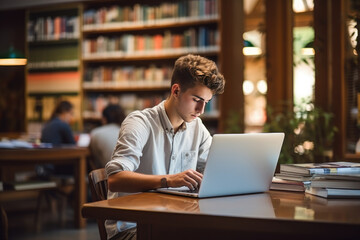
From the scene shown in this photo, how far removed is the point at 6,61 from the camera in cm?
521

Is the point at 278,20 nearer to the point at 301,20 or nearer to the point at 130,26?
the point at 301,20

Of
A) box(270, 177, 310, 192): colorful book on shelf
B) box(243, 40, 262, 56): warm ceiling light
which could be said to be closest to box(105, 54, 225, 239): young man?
box(270, 177, 310, 192): colorful book on shelf

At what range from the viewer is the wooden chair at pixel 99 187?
1.87 metres

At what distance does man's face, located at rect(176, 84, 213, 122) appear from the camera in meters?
2.12

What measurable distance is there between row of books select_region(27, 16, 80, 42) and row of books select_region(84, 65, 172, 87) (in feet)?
2.02

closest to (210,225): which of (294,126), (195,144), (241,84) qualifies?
(195,144)

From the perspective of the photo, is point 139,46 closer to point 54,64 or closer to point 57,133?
point 54,64

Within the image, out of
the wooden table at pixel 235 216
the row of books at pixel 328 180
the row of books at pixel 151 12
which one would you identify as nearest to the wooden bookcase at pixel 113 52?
the row of books at pixel 151 12

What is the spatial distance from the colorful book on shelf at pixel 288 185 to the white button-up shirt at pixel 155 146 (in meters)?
0.42

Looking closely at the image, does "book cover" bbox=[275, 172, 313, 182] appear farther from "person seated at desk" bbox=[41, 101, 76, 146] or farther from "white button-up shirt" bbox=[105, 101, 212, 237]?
"person seated at desk" bbox=[41, 101, 76, 146]

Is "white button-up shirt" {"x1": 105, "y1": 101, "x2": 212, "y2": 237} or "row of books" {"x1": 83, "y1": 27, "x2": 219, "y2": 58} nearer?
"white button-up shirt" {"x1": 105, "y1": 101, "x2": 212, "y2": 237}

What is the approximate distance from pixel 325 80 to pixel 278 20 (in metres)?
0.90

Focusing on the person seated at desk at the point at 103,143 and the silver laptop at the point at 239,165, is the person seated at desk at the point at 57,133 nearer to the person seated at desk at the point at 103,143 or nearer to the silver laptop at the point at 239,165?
the person seated at desk at the point at 103,143

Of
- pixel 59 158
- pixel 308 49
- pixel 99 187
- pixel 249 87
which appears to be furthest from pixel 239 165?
pixel 249 87
